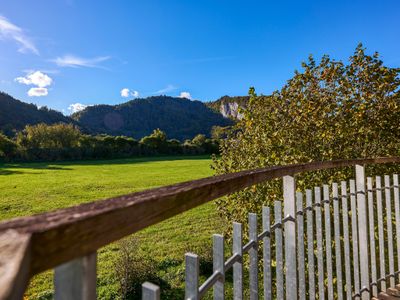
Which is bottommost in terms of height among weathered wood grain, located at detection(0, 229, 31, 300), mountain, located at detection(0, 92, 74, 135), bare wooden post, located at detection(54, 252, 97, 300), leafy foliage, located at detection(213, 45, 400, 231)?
bare wooden post, located at detection(54, 252, 97, 300)

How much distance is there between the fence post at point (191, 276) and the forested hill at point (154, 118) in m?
142

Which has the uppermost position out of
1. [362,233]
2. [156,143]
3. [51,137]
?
[51,137]

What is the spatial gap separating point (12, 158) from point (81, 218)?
2564 inches

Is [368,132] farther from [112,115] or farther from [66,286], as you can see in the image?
[112,115]

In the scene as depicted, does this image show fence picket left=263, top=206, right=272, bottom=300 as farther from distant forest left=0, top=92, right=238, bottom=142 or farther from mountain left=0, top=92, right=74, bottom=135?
distant forest left=0, top=92, right=238, bottom=142

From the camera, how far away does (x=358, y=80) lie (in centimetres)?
678

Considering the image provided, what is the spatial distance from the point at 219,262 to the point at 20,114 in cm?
12550

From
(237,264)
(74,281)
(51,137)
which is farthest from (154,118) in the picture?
(74,281)

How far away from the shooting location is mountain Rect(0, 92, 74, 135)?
105375 mm

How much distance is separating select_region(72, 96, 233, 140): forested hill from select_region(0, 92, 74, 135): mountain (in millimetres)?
20995

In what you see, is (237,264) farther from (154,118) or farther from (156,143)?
(154,118)

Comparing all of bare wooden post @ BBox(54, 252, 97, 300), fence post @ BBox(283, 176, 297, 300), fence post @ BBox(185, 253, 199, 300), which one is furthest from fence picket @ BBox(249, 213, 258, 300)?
bare wooden post @ BBox(54, 252, 97, 300)

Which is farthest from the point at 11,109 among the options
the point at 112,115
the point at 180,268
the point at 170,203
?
the point at 170,203

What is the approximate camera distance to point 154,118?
162750 millimetres
